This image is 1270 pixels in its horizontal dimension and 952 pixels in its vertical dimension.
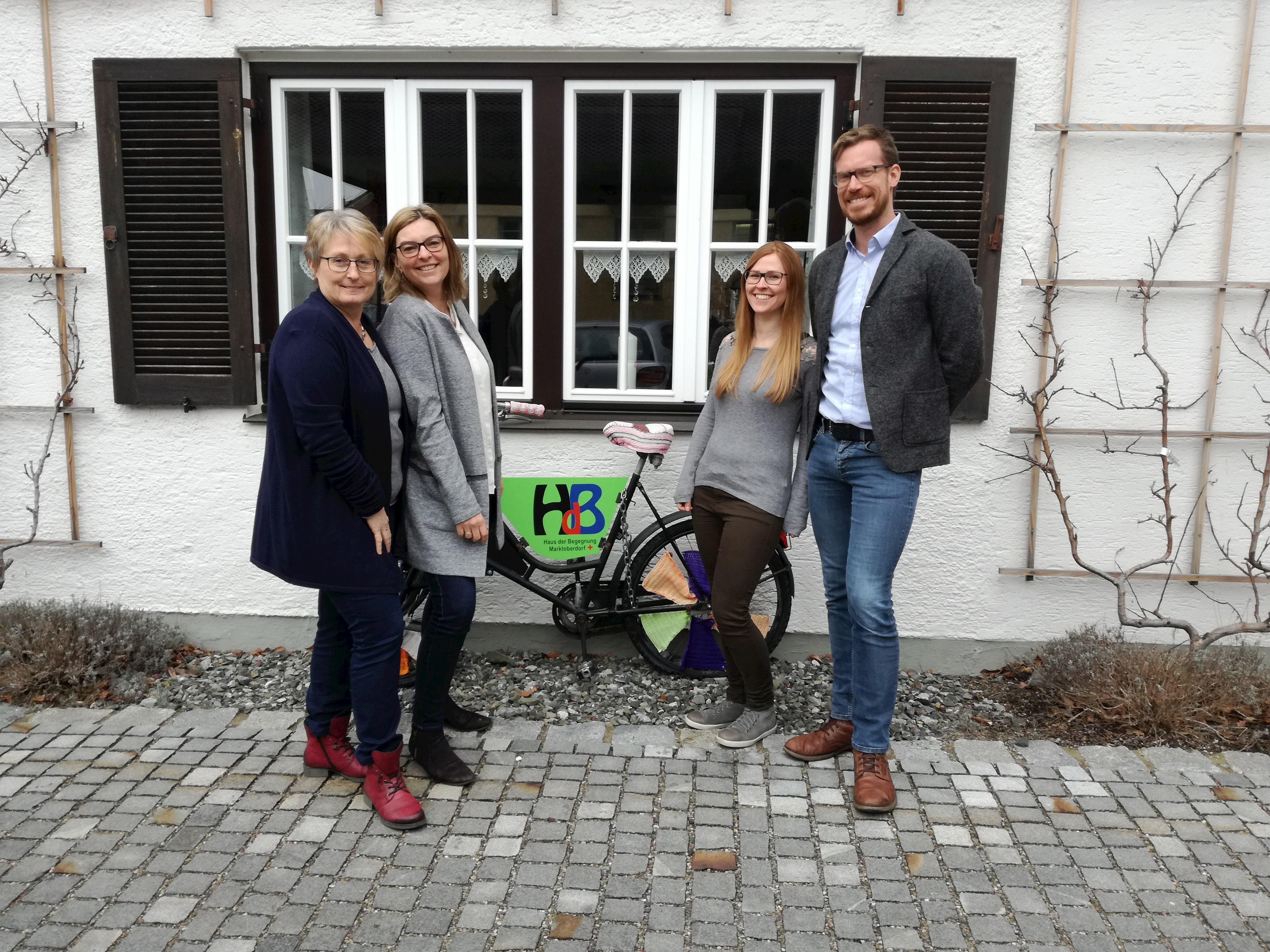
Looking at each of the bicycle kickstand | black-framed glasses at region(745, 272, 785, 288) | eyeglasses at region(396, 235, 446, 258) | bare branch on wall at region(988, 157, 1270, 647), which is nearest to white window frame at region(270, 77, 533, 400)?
the bicycle kickstand

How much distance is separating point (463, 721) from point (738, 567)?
1.23 m

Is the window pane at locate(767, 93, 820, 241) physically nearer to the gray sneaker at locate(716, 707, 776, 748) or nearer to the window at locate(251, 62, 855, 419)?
the window at locate(251, 62, 855, 419)

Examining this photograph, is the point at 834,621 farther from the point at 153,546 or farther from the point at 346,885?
the point at 153,546

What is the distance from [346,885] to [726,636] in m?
1.54

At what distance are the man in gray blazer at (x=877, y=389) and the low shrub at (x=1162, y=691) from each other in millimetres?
1088

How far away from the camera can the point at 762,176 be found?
14.5 ft

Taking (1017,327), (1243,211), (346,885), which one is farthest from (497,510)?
(1243,211)

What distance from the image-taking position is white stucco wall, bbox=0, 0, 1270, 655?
4.08m

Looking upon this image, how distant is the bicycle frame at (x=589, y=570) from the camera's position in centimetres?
427

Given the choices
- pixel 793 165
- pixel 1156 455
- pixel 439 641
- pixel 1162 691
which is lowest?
pixel 1162 691

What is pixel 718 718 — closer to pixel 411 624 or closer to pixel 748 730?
pixel 748 730

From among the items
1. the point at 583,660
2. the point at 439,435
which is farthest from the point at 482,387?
the point at 583,660

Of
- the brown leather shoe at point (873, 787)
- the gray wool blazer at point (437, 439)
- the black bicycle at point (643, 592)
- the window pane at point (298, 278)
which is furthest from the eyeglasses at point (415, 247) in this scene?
the brown leather shoe at point (873, 787)

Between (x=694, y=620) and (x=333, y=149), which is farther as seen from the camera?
(x=333, y=149)
